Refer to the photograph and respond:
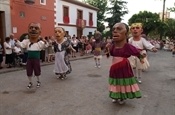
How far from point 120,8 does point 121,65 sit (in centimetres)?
3520

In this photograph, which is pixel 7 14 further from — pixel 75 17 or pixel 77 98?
pixel 75 17

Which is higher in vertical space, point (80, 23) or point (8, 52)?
point (80, 23)

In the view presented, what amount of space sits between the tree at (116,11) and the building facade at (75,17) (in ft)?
21.0

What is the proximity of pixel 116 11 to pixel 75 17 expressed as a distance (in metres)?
13.0

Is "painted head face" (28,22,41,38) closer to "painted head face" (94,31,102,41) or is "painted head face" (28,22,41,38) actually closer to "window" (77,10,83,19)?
"painted head face" (94,31,102,41)

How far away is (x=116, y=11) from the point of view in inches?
1567

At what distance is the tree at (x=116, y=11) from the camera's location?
39500 mm

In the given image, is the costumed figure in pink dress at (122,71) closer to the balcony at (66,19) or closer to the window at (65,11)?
the balcony at (66,19)

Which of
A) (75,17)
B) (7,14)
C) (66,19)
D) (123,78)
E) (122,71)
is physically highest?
(75,17)

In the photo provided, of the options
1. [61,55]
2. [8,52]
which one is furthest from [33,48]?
[8,52]

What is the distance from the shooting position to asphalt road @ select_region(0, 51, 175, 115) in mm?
5375

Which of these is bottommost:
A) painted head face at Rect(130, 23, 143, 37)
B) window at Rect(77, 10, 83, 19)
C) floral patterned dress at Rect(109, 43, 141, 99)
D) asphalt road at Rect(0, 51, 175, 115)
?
asphalt road at Rect(0, 51, 175, 115)

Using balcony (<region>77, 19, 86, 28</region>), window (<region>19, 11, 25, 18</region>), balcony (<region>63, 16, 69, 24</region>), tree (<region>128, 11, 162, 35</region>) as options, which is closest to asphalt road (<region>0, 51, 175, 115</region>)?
window (<region>19, 11, 25, 18</region>)

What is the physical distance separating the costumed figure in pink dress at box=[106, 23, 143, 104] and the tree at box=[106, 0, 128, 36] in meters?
34.2
